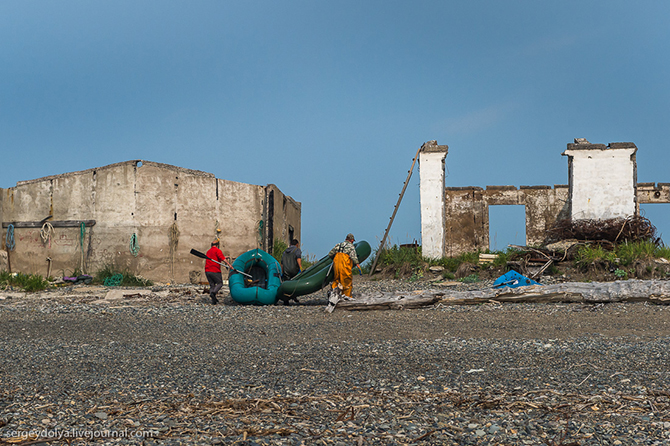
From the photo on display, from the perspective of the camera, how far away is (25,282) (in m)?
13.6

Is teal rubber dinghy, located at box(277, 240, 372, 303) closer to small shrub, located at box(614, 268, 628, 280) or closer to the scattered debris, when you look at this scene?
the scattered debris

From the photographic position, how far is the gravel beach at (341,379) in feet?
11.0

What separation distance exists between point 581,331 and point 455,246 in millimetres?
14099

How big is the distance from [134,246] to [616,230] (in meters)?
13.3

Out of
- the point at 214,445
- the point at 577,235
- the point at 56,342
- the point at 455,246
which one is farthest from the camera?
the point at 455,246

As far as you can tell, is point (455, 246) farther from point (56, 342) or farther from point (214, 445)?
point (214, 445)

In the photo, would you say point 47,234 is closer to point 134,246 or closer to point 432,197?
point 134,246

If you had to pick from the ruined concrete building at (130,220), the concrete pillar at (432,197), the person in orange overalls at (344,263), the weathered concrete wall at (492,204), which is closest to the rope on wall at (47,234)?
the ruined concrete building at (130,220)

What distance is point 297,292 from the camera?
402 inches

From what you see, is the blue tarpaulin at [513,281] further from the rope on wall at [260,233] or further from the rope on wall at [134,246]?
the rope on wall at [134,246]

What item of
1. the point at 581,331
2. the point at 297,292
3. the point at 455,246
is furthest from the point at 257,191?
the point at 581,331

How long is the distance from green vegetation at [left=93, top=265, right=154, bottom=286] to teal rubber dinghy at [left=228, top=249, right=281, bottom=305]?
16.6ft

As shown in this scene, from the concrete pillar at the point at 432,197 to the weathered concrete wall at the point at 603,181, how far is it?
12.1ft

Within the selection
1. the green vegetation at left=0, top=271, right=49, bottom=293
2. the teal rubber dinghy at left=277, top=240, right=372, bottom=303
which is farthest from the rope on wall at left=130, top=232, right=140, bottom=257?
the teal rubber dinghy at left=277, top=240, right=372, bottom=303
